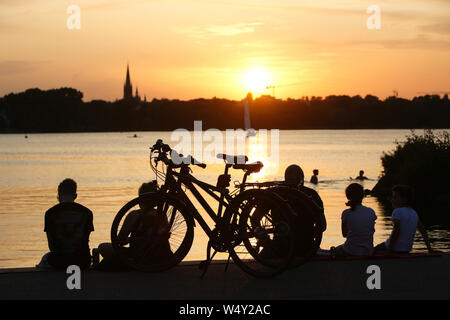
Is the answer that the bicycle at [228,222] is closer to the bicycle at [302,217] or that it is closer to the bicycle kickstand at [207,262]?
the bicycle kickstand at [207,262]

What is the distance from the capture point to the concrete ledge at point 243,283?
732 centimetres

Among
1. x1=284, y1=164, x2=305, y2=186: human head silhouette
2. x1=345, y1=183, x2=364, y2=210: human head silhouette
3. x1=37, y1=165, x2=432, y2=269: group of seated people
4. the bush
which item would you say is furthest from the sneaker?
the bush

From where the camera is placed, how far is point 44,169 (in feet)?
271

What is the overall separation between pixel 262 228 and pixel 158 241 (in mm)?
1249

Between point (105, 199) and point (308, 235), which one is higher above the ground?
point (308, 235)

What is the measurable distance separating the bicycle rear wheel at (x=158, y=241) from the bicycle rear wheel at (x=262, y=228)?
562mm

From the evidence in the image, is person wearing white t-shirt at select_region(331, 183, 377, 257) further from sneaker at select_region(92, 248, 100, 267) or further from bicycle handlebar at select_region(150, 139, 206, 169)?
sneaker at select_region(92, 248, 100, 267)

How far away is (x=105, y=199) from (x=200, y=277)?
38115 mm

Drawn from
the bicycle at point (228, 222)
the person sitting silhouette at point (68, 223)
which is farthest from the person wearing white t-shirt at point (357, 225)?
the person sitting silhouette at point (68, 223)

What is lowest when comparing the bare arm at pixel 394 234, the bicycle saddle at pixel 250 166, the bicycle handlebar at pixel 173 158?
the bare arm at pixel 394 234

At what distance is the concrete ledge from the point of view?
7.32 meters
